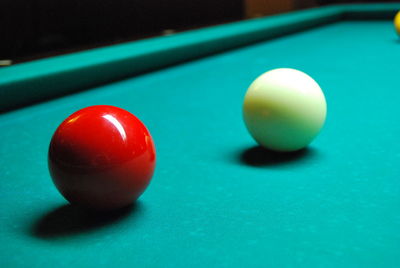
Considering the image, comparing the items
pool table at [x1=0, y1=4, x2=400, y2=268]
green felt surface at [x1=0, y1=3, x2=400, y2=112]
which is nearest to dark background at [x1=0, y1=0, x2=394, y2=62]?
green felt surface at [x1=0, y1=3, x2=400, y2=112]

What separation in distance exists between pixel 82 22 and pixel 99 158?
10.8 feet

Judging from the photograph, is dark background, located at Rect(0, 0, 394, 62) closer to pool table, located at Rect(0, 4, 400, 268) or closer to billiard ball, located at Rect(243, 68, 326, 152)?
pool table, located at Rect(0, 4, 400, 268)

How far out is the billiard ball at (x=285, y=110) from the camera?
1576 mm

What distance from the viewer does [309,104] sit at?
1589 millimetres

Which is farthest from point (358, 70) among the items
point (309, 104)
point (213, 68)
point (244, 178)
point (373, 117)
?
point (244, 178)

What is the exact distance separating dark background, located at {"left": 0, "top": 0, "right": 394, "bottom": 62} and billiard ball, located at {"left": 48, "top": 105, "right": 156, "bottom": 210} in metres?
1.85

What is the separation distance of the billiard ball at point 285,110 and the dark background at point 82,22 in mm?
1774

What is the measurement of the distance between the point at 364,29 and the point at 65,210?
453 centimetres

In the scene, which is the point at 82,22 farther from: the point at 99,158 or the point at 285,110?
the point at 99,158

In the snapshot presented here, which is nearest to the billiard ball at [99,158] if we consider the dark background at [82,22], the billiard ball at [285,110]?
the billiard ball at [285,110]

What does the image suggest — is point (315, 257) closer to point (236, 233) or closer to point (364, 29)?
point (236, 233)

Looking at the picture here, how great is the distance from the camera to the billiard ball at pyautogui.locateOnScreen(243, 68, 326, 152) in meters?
1.58

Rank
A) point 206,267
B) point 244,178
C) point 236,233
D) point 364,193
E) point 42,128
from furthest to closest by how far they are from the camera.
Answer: point 42,128, point 244,178, point 364,193, point 236,233, point 206,267

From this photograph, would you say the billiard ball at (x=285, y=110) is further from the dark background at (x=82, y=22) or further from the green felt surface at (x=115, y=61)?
the dark background at (x=82, y=22)
